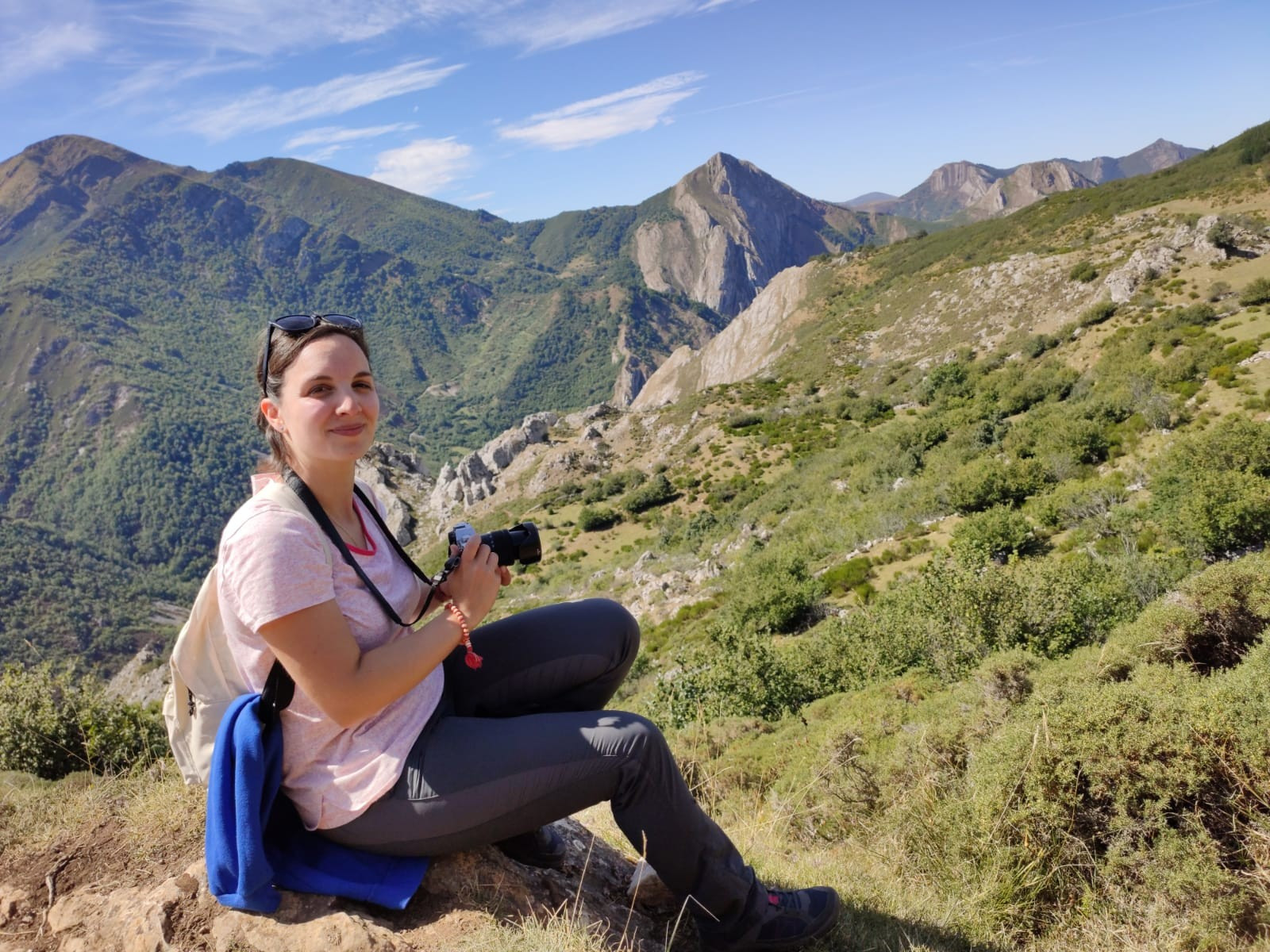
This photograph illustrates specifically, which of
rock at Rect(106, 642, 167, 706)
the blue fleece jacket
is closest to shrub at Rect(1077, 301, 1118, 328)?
the blue fleece jacket

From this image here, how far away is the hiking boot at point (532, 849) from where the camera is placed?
251 centimetres

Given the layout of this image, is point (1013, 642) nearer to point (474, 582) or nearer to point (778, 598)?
point (474, 582)

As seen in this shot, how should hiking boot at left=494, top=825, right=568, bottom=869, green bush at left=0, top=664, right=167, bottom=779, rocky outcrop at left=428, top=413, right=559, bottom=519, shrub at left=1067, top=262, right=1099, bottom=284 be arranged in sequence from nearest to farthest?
1. hiking boot at left=494, top=825, right=568, bottom=869
2. green bush at left=0, top=664, right=167, bottom=779
3. shrub at left=1067, top=262, right=1099, bottom=284
4. rocky outcrop at left=428, top=413, right=559, bottom=519

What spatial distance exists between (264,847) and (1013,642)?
259 inches

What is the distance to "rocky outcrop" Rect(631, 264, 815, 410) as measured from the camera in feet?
219

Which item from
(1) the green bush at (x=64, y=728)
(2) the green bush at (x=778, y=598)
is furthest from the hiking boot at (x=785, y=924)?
(2) the green bush at (x=778, y=598)

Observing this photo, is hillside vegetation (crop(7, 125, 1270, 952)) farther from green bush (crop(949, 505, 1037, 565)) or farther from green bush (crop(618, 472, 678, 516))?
green bush (crop(618, 472, 678, 516))

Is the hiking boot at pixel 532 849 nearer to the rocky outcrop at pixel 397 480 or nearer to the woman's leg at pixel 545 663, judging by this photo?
the woman's leg at pixel 545 663

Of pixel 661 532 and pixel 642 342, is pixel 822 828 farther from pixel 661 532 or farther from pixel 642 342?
pixel 642 342

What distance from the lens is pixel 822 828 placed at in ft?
12.4

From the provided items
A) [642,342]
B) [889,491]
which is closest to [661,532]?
[889,491]

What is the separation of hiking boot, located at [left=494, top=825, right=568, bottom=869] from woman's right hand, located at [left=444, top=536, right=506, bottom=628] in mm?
978

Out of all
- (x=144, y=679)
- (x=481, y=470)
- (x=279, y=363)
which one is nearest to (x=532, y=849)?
(x=279, y=363)

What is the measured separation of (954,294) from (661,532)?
28348 millimetres
